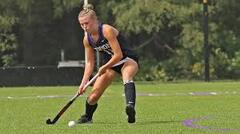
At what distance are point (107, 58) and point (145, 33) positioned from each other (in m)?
30.7

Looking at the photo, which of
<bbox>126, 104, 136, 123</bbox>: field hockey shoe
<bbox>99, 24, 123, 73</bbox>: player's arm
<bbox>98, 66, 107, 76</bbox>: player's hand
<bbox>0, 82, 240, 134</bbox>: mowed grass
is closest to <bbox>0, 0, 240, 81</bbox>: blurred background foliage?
<bbox>0, 82, 240, 134</bbox>: mowed grass

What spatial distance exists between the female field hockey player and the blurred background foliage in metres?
26.1

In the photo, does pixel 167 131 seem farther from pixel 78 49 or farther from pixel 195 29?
pixel 78 49

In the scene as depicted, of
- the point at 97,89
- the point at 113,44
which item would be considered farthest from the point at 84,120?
the point at 113,44

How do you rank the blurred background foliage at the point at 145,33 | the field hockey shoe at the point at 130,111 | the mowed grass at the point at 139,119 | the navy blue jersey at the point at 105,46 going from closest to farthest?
the mowed grass at the point at 139,119
the field hockey shoe at the point at 130,111
the navy blue jersey at the point at 105,46
the blurred background foliage at the point at 145,33

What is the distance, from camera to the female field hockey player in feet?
33.0

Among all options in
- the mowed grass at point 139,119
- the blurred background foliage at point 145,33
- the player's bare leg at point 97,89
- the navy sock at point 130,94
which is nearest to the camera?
the mowed grass at point 139,119

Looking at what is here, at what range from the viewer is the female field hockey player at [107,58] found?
10.1 metres

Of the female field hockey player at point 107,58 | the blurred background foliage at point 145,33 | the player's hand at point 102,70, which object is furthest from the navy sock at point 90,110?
the blurred background foliage at point 145,33

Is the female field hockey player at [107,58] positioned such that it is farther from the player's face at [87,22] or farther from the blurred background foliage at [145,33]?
the blurred background foliage at [145,33]

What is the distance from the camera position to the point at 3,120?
11461 mm

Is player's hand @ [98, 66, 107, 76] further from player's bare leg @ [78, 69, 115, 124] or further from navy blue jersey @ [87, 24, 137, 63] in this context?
navy blue jersey @ [87, 24, 137, 63]

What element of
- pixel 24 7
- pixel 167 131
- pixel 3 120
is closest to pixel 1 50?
pixel 24 7

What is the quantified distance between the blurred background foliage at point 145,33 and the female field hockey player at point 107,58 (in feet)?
85.7
